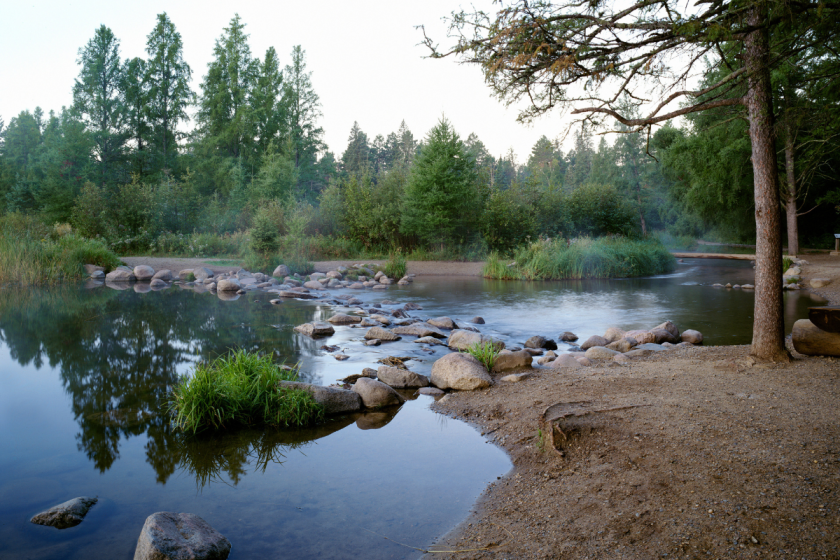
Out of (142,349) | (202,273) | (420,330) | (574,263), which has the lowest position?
(420,330)

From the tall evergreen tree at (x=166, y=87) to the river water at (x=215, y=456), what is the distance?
96.6ft

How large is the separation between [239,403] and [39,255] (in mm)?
13927

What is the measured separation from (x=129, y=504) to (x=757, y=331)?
5.74 m

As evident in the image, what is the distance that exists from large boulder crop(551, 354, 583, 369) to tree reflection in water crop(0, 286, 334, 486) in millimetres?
3092

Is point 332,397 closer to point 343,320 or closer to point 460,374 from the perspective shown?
point 460,374

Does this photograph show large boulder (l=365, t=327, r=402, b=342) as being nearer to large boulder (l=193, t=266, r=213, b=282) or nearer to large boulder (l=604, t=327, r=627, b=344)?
large boulder (l=604, t=327, r=627, b=344)

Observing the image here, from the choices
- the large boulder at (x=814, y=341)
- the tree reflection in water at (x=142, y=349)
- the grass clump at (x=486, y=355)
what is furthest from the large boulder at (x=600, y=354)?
the tree reflection in water at (x=142, y=349)

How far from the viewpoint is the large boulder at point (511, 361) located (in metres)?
6.00

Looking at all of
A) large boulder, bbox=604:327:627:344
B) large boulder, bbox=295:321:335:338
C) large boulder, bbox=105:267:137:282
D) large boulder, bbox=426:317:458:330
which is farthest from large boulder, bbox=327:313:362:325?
large boulder, bbox=105:267:137:282

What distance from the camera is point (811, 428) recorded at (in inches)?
133

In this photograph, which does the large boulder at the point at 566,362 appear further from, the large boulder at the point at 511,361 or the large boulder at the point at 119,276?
the large boulder at the point at 119,276

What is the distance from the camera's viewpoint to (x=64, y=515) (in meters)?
3.07

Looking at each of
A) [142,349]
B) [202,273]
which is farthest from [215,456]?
[202,273]

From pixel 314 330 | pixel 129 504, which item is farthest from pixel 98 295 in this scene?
pixel 129 504
